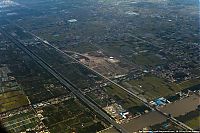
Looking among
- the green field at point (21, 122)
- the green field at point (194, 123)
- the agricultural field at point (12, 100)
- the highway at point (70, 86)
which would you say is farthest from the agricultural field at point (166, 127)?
the agricultural field at point (12, 100)

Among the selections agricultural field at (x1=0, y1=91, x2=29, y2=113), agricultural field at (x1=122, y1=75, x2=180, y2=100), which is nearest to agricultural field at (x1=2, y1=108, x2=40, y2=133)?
agricultural field at (x1=0, y1=91, x2=29, y2=113)

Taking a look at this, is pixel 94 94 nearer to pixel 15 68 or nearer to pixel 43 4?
pixel 15 68

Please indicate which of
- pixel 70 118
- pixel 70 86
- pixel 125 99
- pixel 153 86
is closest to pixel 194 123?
pixel 125 99

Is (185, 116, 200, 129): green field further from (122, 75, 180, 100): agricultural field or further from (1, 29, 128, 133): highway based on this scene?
(1, 29, 128, 133): highway

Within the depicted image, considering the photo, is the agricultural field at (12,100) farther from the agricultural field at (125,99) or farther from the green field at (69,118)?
the agricultural field at (125,99)

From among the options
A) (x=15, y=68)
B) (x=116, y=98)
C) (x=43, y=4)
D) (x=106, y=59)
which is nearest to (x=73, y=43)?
(x=106, y=59)

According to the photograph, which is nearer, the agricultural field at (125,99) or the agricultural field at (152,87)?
the agricultural field at (125,99)

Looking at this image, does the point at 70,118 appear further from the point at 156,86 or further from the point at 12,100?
the point at 156,86
